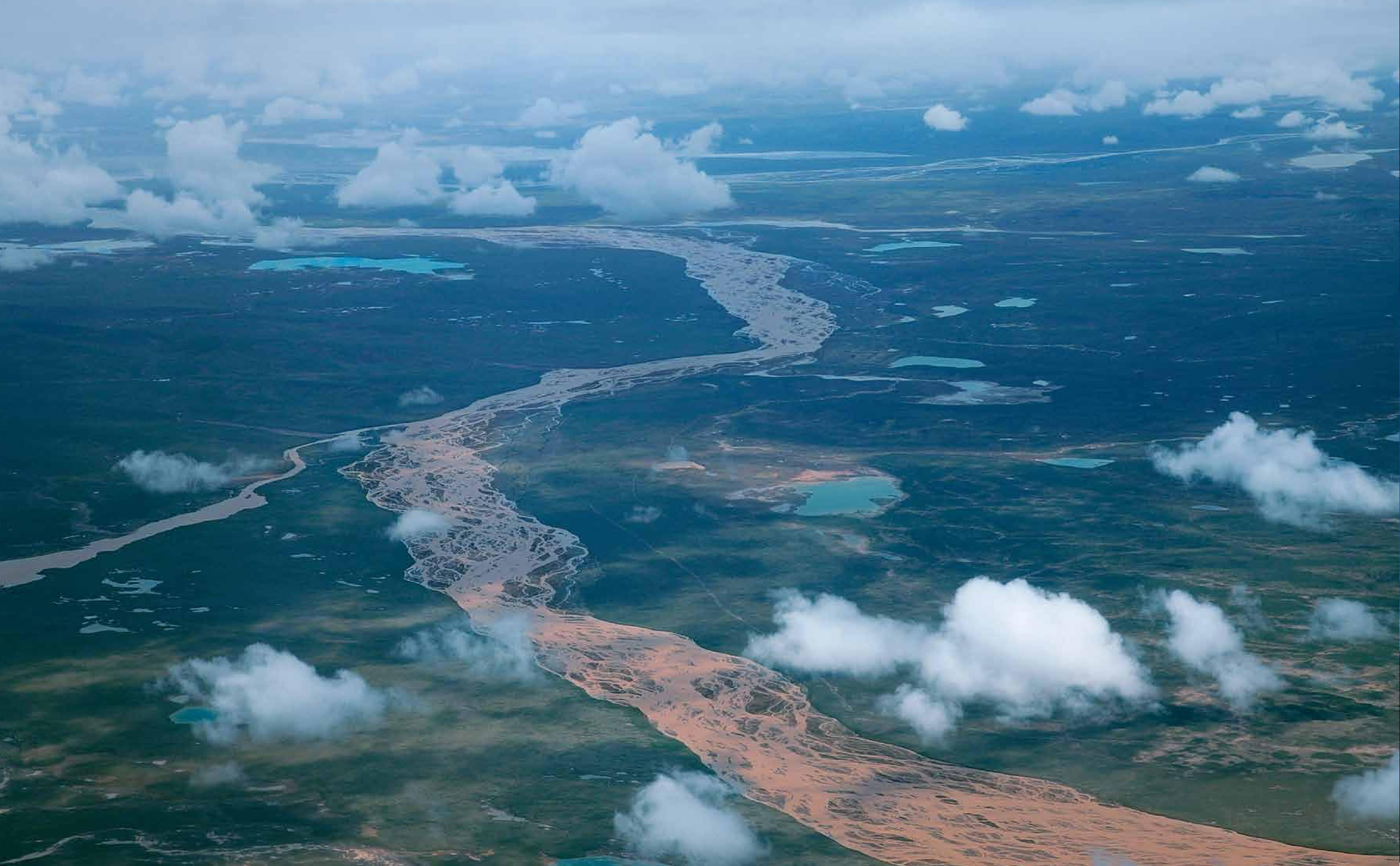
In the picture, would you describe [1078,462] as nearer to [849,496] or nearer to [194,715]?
[849,496]

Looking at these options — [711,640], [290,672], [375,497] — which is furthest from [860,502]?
[290,672]

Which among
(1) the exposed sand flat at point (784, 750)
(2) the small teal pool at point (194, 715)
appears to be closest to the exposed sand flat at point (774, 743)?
(1) the exposed sand flat at point (784, 750)

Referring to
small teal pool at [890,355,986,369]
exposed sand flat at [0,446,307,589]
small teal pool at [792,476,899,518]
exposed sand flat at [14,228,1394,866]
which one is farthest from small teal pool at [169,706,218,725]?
small teal pool at [890,355,986,369]

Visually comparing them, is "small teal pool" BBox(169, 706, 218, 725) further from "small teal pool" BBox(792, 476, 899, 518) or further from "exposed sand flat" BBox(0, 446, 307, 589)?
"small teal pool" BBox(792, 476, 899, 518)

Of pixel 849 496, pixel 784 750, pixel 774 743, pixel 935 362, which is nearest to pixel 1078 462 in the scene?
pixel 849 496

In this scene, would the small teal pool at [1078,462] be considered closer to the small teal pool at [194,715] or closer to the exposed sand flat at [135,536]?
the exposed sand flat at [135,536]
